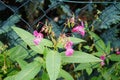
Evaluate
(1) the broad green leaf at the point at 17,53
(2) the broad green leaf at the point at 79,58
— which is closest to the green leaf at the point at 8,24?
(1) the broad green leaf at the point at 17,53

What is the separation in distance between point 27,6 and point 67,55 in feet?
2.60

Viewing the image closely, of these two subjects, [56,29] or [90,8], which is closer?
[56,29]

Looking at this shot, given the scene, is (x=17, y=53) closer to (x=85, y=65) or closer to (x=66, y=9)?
(x=85, y=65)

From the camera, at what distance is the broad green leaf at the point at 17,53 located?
5.54 ft

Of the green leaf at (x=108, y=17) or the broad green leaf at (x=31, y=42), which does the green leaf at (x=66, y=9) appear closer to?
the green leaf at (x=108, y=17)

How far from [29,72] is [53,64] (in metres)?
0.12

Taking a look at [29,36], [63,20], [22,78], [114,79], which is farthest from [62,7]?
[22,78]

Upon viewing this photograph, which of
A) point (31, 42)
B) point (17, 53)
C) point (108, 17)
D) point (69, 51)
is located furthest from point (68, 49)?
point (108, 17)

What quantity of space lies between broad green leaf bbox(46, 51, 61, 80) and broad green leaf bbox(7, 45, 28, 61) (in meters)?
0.29

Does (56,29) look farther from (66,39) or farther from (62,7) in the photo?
(66,39)

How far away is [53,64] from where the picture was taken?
54.4 inches

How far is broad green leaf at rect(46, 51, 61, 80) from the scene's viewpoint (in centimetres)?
135

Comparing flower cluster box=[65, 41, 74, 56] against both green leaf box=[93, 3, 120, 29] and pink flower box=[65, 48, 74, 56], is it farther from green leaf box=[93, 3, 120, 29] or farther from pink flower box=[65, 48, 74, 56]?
green leaf box=[93, 3, 120, 29]

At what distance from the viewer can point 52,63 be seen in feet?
4.55
